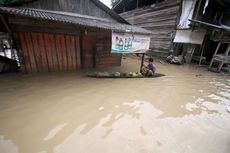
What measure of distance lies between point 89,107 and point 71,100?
0.67 meters

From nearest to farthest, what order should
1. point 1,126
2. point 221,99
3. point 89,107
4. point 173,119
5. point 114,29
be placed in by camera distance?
point 1,126 < point 173,119 < point 89,107 < point 221,99 < point 114,29

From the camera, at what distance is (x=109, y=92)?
446cm

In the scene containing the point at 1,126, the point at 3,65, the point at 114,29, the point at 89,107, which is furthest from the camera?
the point at 3,65

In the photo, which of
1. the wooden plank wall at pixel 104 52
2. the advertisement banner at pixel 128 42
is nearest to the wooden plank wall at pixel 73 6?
the wooden plank wall at pixel 104 52

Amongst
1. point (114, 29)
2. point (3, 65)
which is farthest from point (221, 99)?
point (3, 65)

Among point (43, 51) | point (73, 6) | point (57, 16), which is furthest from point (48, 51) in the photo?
point (73, 6)

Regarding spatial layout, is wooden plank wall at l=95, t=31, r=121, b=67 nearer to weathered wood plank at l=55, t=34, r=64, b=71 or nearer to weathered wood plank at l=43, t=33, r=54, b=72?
weathered wood plank at l=55, t=34, r=64, b=71

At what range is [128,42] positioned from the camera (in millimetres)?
5941

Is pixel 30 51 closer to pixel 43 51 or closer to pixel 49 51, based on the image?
pixel 43 51

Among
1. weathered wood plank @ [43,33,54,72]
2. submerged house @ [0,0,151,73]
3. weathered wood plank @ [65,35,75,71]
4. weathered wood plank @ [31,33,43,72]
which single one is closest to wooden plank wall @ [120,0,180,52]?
submerged house @ [0,0,151,73]

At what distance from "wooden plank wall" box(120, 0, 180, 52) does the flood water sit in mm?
6424

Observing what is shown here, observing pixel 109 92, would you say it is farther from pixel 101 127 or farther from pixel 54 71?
pixel 54 71

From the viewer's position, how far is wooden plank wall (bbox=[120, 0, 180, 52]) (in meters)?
10.3

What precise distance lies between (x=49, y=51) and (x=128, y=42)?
3674 millimetres
